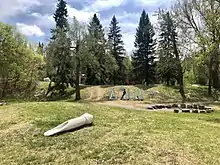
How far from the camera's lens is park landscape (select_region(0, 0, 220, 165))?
7605 millimetres

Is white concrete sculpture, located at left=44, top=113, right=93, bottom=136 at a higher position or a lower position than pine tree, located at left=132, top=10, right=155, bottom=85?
lower

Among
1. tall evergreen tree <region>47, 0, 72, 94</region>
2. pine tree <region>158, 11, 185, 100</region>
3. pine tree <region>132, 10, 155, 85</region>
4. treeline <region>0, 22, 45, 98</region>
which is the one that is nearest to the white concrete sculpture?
tall evergreen tree <region>47, 0, 72, 94</region>

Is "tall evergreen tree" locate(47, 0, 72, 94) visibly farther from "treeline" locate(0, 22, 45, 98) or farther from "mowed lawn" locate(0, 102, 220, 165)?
"mowed lawn" locate(0, 102, 220, 165)

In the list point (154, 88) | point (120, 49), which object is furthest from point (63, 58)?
point (120, 49)

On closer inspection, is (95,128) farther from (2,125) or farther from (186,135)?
(2,125)

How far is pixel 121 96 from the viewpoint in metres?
30.7

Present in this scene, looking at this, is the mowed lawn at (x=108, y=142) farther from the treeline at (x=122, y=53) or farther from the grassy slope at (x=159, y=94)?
the grassy slope at (x=159, y=94)

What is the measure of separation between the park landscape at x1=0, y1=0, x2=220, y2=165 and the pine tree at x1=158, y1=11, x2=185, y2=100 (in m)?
0.12

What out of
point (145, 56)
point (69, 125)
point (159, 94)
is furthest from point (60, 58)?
A: point (69, 125)

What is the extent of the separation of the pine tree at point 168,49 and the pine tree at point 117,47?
10.1m

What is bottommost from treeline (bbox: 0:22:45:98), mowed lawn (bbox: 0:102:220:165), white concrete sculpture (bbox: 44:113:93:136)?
mowed lawn (bbox: 0:102:220:165)

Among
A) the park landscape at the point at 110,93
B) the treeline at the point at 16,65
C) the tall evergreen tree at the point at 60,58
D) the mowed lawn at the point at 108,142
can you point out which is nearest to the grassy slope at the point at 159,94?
the park landscape at the point at 110,93

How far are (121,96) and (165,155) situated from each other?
77.9 ft

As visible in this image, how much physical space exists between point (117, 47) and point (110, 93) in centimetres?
1697
